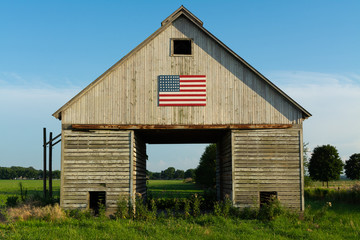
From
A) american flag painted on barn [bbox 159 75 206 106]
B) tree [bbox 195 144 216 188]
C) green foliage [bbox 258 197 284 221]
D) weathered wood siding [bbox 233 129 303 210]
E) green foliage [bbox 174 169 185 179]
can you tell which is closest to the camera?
green foliage [bbox 258 197 284 221]

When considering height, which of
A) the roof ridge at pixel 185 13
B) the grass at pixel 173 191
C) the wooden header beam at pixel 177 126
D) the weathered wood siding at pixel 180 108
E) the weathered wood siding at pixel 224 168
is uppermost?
the roof ridge at pixel 185 13

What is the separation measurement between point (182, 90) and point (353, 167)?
68.2 m

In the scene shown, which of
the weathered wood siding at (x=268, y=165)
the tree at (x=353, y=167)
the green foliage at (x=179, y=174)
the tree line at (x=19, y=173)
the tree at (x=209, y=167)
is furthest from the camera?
the green foliage at (x=179, y=174)

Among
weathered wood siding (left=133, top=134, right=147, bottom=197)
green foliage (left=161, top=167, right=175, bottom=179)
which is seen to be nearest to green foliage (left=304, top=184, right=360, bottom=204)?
weathered wood siding (left=133, top=134, right=147, bottom=197)

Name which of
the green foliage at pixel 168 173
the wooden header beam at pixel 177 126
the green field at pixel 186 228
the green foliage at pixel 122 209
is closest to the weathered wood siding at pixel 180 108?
the wooden header beam at pixel 177 126

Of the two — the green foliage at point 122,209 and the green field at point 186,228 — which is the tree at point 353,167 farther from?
the green foliage at point 122,209

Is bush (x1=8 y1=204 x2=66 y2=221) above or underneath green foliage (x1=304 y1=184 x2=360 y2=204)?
above

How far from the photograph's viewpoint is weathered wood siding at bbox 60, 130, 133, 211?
16219 mm

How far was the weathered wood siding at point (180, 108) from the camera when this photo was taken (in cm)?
1659

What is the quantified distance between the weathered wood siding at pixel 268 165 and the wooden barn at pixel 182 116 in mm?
50

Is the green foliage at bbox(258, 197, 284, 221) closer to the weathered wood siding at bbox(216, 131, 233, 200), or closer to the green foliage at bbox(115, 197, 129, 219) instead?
the weathered wood siding at bbox(216, 131, 233, 200)

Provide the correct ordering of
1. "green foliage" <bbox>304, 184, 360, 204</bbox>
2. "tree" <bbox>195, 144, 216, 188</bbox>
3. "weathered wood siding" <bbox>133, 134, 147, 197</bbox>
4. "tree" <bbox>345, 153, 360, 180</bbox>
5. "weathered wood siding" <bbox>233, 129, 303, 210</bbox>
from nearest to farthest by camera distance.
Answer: "weathered wood siding" <bbox>233, 129, 303, 210</bbox>
"weathered wood siding" <bbox>133, 134, 147, 197</bbox>
"green foliage" <bbox>304, 184, 360, 204</bbox>
"tree" <bbox>195, 144, 216, 188</bbox>
"tree" <bbox>345, 153, 360, 180</bbox>

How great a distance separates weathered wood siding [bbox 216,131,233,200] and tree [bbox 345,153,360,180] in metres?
60.6

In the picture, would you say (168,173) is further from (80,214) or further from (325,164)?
(80,214)
